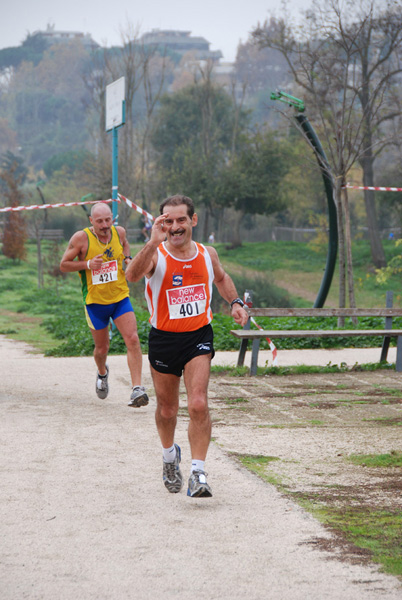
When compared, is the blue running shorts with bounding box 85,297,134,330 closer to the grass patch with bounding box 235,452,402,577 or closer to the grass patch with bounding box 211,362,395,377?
the grass patch with bounding box 211,362,395,377

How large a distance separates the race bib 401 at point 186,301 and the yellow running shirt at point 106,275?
3.23 m

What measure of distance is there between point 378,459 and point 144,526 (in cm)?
222

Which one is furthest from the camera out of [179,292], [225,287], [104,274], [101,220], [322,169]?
[322,169]

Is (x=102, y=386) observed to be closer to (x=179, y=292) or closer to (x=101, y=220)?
(x=101, y=220)

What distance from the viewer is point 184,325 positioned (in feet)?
16.8

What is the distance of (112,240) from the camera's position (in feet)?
27.5

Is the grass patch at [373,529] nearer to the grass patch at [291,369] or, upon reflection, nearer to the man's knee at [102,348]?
the man's knee at [102,348]

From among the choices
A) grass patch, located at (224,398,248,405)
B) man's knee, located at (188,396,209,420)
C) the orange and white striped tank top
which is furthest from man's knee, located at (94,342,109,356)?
man's knee, located at (188,396,209,420)

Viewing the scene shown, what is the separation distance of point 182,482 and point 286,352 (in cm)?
836

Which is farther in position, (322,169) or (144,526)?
(322,169)

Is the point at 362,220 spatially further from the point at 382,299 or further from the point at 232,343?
the point at 232,343

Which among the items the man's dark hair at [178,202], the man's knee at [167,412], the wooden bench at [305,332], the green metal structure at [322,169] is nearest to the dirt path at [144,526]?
the man's knee at [167,412]

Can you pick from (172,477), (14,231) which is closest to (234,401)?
(172,477)

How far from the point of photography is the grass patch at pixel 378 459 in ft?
19.7
